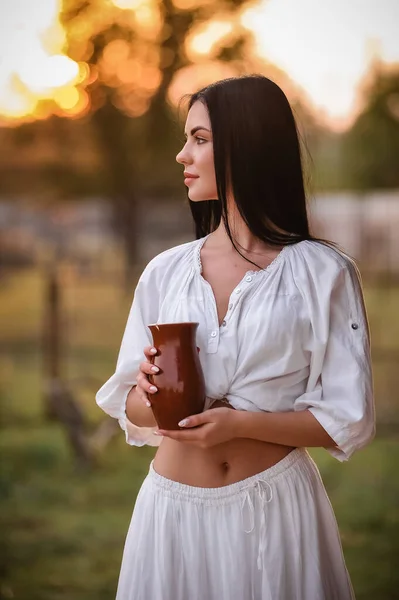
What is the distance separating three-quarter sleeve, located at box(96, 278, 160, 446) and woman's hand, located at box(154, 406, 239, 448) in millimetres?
260

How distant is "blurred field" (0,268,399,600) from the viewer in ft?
12.3

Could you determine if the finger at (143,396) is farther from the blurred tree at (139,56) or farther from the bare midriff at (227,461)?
the blurred tree at (139,56)

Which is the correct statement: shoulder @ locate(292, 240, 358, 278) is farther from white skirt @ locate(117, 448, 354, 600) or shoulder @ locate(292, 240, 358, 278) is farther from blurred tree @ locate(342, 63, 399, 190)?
blurred tree @ locate(342, 63, 399, 190)

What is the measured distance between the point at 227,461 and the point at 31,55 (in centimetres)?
295

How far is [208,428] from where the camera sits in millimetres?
1449

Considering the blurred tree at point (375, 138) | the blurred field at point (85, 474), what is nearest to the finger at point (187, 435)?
the blurred field at point (85, 474)

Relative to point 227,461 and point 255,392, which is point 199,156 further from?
point 227,461

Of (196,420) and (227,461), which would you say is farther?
(227,461)

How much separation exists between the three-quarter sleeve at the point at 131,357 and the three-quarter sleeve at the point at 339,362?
35 centimetres

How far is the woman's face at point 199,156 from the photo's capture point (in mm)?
1633

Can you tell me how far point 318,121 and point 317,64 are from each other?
0.97 ft

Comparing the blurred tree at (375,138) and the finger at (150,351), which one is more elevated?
the blurred tree at (375,138)

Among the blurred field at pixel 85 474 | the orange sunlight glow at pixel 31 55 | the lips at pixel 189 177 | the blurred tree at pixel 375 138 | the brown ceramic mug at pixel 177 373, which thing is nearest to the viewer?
the brown ceramic mug at pixel 177 373

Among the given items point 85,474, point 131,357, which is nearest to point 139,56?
point 85,474
